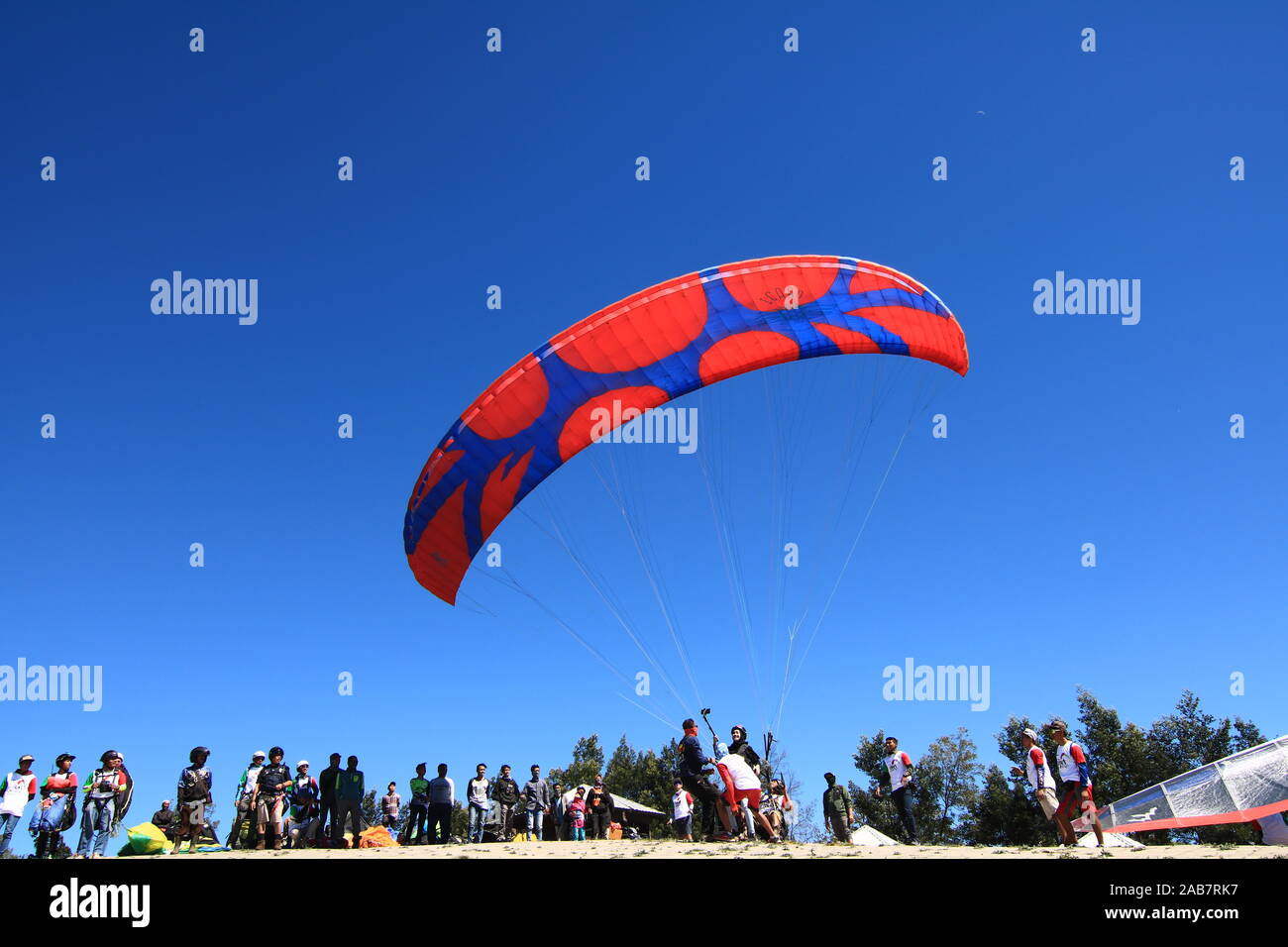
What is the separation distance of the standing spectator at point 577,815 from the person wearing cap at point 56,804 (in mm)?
8866

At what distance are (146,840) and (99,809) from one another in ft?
2.41

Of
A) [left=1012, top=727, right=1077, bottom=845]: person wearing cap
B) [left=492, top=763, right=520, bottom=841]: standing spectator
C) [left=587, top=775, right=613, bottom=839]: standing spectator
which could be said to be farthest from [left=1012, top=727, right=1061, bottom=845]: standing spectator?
[left=492, top=763, right=520, bottom=841]: standing spectator

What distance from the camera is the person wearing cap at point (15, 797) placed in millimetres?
11031

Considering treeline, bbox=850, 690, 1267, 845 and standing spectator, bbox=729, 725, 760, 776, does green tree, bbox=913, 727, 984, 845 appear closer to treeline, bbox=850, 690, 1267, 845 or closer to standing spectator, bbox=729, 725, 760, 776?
treeline, bbox=850, 690, 1267, 845

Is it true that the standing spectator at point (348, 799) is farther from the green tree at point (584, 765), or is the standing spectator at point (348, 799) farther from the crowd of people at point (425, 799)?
the green tree at point (584, 765)

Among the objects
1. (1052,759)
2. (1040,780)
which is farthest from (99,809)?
(1052,759)

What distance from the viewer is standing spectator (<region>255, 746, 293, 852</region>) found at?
39.9 feet

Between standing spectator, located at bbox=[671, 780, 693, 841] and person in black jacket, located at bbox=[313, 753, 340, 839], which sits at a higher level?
person in black jacket, located at bbox=[313, 753, 340, 839]

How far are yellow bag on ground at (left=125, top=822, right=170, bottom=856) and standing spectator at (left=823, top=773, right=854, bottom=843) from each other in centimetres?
989

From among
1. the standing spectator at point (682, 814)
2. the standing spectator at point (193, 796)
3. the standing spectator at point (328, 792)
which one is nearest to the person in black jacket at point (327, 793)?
the standing spectator at point (328, 792)

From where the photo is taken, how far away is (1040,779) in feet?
35.8

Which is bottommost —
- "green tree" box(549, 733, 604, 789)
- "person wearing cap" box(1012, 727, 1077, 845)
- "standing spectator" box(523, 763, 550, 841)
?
"green tree" box(549, 733, 604, 789)

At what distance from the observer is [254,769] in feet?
41.3
